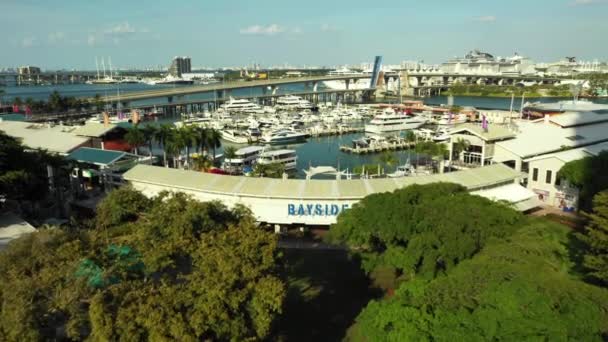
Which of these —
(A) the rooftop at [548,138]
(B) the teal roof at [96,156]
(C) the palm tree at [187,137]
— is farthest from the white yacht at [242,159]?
(A) the rooftop at [548,138]

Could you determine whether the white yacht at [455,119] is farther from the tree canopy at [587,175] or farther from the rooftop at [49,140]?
the rooftop at [49,140]

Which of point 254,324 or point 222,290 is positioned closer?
point 222,290

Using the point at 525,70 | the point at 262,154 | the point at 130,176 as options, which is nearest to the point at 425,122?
the point at 262,154

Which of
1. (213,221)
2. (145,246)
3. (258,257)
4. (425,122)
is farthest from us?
(425,122)

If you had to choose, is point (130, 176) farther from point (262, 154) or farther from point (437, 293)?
point (437, 293)

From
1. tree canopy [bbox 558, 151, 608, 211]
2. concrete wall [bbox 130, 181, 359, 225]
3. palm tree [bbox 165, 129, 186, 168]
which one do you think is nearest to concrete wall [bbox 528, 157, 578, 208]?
tree canopy [bbox 558, 151, 608, 211]

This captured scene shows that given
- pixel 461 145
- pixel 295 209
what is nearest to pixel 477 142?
pixel 461 145
